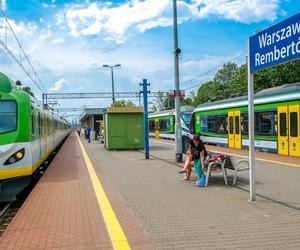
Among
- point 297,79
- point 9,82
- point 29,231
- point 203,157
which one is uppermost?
point 297,79

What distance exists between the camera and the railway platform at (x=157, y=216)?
575 centimetres

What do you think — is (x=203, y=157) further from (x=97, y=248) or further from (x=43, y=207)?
(x=97, y=248)

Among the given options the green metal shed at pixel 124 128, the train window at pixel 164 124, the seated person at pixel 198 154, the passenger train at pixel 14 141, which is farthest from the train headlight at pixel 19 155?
the train window at pixel 164 124

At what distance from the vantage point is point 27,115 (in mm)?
10219

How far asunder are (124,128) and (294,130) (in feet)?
36.6

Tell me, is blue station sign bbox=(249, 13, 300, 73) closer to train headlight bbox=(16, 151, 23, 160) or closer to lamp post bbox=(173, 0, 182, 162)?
train headlight bbox=(16, 151, 23, 160)

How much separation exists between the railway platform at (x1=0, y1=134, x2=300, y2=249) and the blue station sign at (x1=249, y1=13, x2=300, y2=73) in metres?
2.60

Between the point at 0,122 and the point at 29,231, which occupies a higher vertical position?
the point at 0,122

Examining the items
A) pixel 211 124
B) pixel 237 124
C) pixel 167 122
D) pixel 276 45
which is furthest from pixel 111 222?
pixel 167 122

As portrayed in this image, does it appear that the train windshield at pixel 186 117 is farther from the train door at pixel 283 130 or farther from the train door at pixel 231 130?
the train door at pixel 283 130

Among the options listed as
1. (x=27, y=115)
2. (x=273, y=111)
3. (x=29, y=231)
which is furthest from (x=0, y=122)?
(x=273, y=111)

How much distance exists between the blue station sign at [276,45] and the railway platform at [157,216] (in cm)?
260

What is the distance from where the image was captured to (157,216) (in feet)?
23.7

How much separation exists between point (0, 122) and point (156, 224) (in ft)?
16.1
